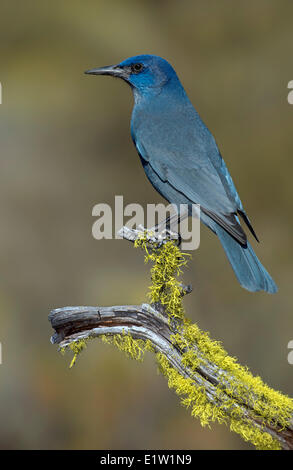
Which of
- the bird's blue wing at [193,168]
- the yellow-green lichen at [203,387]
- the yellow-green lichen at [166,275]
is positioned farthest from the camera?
the bird's blue wing at [193,168]

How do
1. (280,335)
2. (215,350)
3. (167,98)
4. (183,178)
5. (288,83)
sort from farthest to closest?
(288,83) → (280,335) → (167,98) → (183,178) → (215,350)

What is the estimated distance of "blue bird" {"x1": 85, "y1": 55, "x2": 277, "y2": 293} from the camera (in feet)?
10.8

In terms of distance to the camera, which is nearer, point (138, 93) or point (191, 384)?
point (191, 384)

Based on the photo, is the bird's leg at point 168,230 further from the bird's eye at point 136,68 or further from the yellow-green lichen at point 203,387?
the bird's eye at point 136,68

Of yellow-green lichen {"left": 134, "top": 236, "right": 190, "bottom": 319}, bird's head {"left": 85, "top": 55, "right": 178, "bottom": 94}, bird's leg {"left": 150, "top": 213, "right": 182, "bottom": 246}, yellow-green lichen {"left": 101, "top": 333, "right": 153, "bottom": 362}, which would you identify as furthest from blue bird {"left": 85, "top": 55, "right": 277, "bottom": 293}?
yellow-green lichen {"left": 101, "top": 333, "right": 153, "bottom": 362}

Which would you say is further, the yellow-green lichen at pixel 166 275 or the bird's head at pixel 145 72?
the bird's head at pixel 145 72

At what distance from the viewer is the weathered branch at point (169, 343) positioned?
2824 millimetres

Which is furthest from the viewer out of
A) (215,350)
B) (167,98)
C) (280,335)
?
(280,335)

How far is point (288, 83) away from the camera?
761 centimetres

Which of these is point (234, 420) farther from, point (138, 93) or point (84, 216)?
point (84, 216)

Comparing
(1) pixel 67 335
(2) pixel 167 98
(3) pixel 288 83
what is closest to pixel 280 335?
(3) pixel 288 83

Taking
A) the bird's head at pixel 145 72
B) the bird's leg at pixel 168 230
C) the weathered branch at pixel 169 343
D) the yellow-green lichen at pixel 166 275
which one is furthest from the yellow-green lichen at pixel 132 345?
the bird's head at pixel 145 72

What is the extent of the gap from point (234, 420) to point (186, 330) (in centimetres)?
50

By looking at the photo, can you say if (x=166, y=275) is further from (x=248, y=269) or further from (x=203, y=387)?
(x=203, y=387)
